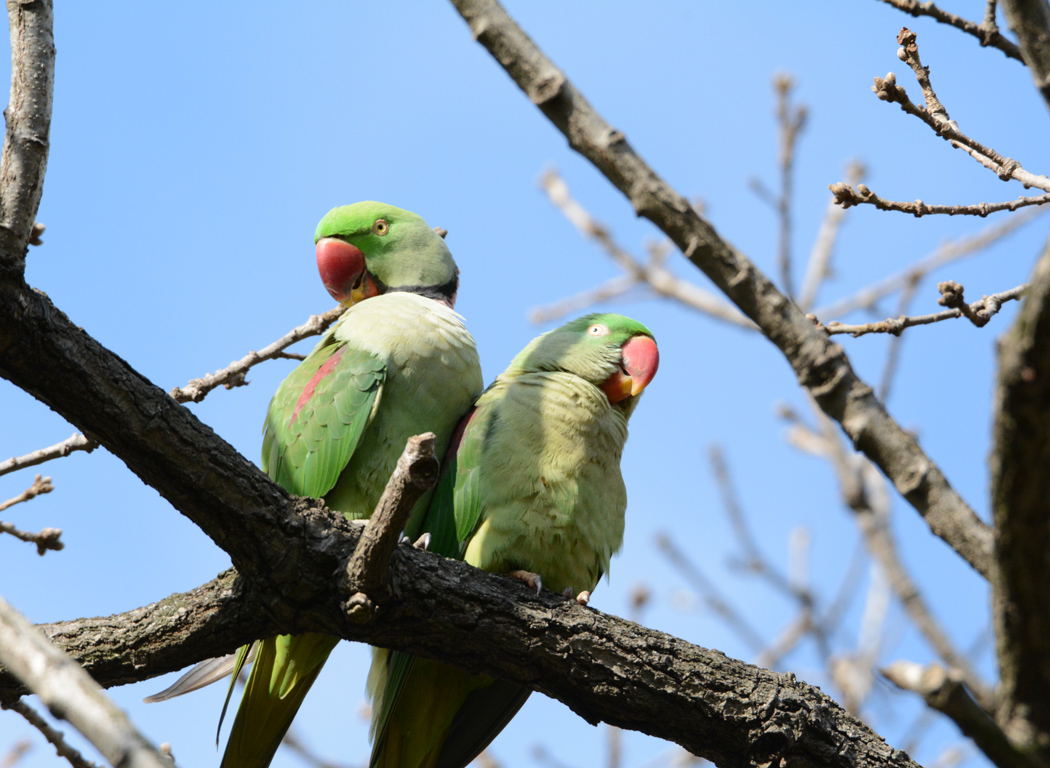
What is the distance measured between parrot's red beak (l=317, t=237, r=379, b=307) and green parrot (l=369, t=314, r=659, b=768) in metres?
1.28

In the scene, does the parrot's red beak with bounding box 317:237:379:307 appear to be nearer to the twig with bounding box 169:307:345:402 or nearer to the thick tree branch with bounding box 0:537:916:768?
the twig with bounding box 169:307:345:402

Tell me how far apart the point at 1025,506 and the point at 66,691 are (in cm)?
145

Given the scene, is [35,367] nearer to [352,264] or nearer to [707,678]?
[707,678]

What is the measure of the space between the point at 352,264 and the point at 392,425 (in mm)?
1455

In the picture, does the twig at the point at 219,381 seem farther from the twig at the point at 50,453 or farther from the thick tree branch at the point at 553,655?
the thick tree branch at the point at 553,655

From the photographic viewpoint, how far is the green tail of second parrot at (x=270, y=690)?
3.96m

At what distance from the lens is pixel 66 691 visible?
136 cm

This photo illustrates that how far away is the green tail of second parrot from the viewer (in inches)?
156

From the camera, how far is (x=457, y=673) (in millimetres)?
4098

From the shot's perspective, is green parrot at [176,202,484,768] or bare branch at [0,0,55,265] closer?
bare branch at [0,0,55,265]

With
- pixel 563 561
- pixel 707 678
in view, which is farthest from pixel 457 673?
pixel 707 678

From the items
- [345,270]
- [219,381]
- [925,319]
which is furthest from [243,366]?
[925,319]

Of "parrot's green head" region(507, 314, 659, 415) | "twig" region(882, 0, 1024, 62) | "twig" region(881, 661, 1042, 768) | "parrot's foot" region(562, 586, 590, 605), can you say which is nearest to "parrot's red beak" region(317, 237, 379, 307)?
"parrot's green head" region(507, 314, 659, 415)

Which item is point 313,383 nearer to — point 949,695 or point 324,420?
point 324,420
